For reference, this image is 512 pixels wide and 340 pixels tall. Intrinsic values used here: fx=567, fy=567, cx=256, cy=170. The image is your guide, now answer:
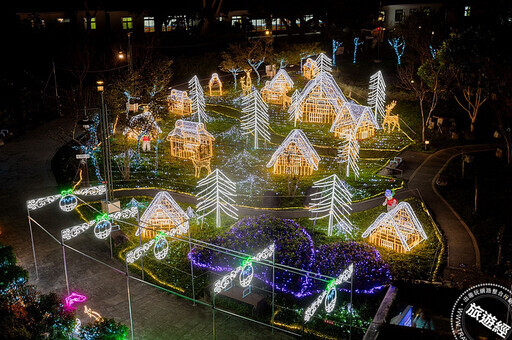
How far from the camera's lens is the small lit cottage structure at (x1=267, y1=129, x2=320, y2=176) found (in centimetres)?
3020

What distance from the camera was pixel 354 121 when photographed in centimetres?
3581

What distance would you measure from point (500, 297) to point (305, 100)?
26834mm

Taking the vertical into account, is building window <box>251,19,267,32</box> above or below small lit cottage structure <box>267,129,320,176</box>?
above

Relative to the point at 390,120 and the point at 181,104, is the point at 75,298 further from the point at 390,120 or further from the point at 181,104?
the point at 390,120

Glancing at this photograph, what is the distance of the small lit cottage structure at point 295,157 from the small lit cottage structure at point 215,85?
53.0 feet

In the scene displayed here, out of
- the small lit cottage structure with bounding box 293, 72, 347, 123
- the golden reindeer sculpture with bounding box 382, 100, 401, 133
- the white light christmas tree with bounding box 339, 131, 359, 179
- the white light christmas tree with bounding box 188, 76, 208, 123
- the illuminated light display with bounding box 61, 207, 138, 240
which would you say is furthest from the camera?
the white light christmas tree with bounding box 188, 76, 208, 123

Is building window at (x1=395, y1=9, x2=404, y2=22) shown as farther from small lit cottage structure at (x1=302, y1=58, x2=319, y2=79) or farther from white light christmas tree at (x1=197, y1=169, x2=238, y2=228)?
white light christmas tree at (x1=197, y1=169, x2=238, y2=228)

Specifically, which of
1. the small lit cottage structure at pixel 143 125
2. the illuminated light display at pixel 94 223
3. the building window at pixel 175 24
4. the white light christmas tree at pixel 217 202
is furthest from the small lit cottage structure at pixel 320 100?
the building window at pixel 175 24

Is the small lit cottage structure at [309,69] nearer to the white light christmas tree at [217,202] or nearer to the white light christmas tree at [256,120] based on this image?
the white light christmas tree at [256,120]

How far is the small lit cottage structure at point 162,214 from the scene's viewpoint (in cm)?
2416

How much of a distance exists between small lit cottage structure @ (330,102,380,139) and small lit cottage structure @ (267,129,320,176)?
583 centimetres

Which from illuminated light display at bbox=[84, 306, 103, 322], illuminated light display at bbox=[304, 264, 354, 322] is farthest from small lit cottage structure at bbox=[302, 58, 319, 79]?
illuminated light display at bbox=[84, 306, 103, 322]

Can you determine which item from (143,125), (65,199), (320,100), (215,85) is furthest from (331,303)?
(215,85)

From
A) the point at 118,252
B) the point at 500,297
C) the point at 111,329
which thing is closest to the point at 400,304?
the point at 500,297
